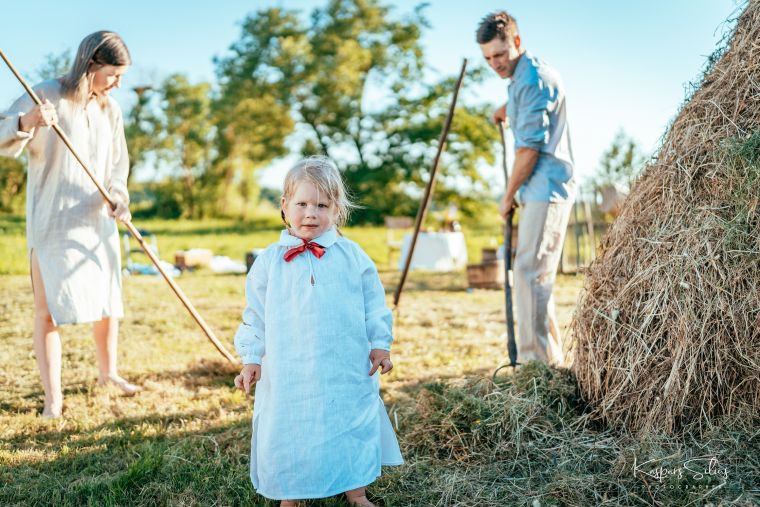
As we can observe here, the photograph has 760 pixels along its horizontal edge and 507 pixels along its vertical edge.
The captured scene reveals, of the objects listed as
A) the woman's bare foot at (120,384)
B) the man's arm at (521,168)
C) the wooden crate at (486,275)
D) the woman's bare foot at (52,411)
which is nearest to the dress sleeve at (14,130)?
Result: the woman's bare foot at (52,411)

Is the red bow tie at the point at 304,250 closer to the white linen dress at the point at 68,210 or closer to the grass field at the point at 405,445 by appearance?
the grass field at the point at 405,445

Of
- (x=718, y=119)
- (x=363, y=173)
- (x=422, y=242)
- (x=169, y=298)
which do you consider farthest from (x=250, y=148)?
(x=718, y=119)

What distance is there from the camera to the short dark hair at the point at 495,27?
4.10 metres

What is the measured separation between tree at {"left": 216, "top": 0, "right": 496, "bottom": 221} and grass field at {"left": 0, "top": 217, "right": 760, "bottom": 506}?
65.0 ft

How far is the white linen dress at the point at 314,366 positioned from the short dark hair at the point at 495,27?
A: 2039mm

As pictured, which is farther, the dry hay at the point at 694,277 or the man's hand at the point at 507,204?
the man's hand at the point at 507,204

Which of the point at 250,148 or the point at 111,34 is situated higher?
the point at 250,148

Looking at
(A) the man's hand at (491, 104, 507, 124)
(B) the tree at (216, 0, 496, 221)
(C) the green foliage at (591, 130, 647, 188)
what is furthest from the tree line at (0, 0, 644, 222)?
(A) the man's hand at (491, 104, 507, 124)

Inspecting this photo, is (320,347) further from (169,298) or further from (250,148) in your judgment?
(250,148)

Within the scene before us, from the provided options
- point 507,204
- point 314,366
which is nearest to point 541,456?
point 314,366

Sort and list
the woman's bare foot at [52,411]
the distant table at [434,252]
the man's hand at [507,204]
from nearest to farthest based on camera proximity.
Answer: the woman's bare foot at [52,411] < the man's hand at [507,204] < the distant table at [434,252]

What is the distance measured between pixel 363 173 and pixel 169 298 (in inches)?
661

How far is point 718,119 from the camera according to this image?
2.96 metres

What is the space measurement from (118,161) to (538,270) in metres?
2.83
